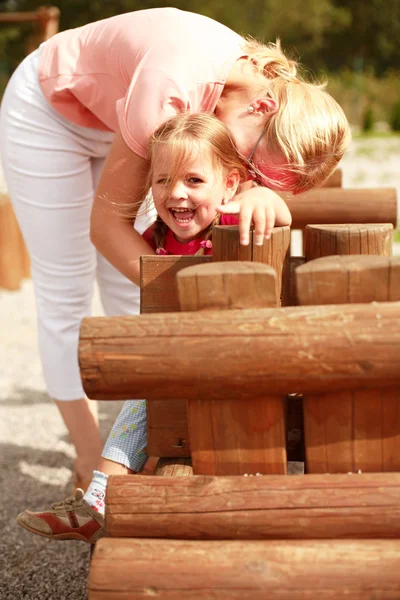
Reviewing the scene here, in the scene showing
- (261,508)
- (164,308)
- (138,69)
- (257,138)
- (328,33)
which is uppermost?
(328,33)

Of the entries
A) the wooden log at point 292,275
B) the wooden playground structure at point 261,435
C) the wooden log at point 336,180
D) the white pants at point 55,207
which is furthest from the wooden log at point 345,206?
the wooden playground structure at point 261,435

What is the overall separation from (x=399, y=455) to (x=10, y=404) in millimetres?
2946

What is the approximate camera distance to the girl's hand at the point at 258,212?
5.59 feet

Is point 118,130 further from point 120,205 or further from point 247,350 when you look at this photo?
point 247,350

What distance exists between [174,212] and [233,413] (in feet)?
2.13

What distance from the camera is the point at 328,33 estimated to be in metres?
→ 44.7

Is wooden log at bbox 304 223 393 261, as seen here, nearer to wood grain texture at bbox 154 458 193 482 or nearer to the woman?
the woman

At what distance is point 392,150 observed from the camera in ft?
48.6

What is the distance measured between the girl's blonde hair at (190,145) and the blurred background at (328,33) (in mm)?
15736

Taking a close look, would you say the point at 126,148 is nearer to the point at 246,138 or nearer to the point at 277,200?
the point at 246,138

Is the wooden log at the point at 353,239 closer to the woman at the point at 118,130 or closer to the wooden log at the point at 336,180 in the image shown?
the woman at the point at 118,130

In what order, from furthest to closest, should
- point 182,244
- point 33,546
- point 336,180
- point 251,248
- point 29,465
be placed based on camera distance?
1. point 29,465
2. point 336,180
3. point 33,546
4. point 182,244
5. point 251,248

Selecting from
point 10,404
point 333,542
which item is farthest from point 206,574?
point 10,404

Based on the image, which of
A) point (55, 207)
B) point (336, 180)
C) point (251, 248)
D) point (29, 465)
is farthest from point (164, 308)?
point (29, 465)
